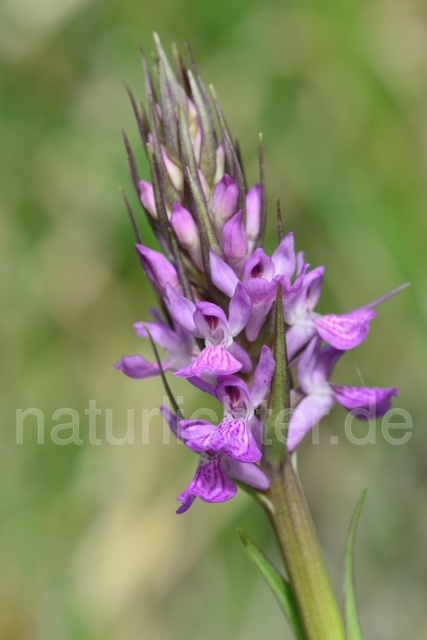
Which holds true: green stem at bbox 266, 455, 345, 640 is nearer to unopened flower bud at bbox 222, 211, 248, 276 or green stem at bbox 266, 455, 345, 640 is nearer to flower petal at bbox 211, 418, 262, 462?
flower petal at bbox 211, 418, 262, 462

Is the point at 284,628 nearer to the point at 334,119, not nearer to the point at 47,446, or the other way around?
the point at 47,446

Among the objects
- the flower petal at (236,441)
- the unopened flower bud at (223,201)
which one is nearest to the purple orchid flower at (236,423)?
the flower petal at (236,441)

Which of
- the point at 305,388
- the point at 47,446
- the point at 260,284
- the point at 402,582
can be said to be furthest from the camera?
the point at 47,446

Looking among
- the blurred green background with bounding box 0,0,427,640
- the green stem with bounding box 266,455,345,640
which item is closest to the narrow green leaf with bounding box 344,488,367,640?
the green stem with bounding box 266,455,345,640

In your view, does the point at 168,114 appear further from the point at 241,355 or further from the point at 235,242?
the point at 241,355

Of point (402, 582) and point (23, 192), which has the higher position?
point (23, 192)

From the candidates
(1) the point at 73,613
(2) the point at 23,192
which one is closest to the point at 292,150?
(2) the point at 23,192

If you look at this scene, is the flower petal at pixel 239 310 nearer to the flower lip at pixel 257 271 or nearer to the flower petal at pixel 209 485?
the flower lip at pixel 257 271
